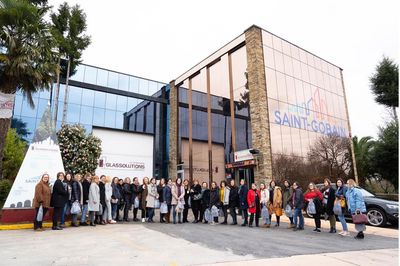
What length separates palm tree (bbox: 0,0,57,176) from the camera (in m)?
10.7

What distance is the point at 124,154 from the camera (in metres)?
22.5

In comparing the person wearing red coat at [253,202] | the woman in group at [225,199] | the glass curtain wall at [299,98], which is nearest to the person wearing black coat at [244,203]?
the person wearing red coat at [253,202]

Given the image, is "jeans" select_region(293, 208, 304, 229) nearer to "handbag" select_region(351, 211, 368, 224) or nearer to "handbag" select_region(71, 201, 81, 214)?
"handbag" select_region(351, 211, 368, 224)

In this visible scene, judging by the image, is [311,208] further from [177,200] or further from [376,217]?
[177,200]

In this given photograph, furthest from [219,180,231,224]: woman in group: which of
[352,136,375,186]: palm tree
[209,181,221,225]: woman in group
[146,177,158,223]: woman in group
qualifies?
[352,136,375,186]: palm tree

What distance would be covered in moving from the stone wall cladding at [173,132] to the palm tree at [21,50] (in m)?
13.0

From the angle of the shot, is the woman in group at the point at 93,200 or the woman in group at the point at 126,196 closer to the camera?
the woman in group at the point at 93,200

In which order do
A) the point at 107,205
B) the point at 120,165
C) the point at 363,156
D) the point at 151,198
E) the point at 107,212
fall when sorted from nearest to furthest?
1. the point at 107,205
2. the point at 107,212
3. the point at 151,198
4. the point at 120,165
5. the point at 363,156

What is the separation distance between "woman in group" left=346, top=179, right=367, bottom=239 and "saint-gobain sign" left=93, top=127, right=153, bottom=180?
17536mm

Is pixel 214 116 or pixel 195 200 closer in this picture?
pixel 195 200

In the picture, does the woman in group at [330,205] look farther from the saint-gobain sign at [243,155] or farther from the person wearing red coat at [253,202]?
the saint-gobain sign at [243,155]

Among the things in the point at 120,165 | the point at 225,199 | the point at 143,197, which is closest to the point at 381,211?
the point at 225,199

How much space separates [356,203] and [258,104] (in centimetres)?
959

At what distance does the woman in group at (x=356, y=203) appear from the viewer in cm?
756
